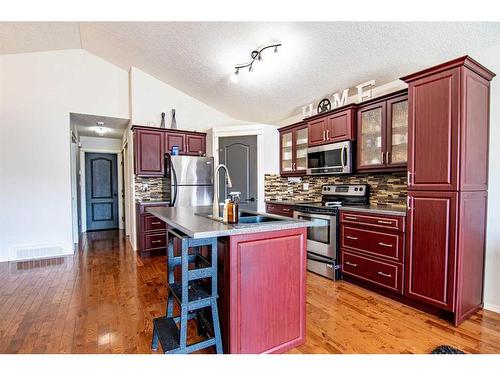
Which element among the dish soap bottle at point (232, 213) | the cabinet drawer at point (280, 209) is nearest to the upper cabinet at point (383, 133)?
the cabinet drawer at point (280, 209)

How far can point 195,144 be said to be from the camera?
4871 millimetres

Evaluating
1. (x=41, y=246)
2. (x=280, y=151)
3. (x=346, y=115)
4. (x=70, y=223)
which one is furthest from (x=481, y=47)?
(x=41, y=246)

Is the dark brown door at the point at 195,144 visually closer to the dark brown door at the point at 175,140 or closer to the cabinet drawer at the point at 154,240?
the dark brown door at the point at 175,140

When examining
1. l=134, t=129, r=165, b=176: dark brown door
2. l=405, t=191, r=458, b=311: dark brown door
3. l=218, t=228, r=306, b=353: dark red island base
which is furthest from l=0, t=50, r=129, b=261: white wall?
l=405, t=191, r=458, b=311: dark brown door

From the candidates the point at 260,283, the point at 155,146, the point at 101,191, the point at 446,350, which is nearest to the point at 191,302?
the point at 260,283

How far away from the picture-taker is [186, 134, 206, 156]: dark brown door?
480cm

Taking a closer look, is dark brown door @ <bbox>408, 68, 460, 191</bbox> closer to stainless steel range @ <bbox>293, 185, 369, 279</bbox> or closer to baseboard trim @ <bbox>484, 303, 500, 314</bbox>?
stainless steel range @ <bbox>293, 185, 369, 279</bbox>

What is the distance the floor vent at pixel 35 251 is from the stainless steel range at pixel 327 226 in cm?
384

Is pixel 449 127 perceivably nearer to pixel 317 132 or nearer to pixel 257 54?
pixel 317 132

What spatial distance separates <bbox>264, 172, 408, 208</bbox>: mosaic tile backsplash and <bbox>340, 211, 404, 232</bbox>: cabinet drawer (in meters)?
0.47

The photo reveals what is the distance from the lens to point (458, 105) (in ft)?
6.79

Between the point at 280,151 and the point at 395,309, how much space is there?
117 inches

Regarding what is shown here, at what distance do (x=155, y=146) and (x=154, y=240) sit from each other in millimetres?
1567
